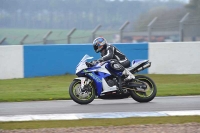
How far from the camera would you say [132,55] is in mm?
18984

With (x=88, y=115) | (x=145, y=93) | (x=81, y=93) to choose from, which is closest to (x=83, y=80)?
(x=81, y=93)

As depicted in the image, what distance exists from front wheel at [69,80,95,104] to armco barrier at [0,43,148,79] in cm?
694

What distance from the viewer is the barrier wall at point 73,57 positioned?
18062mm

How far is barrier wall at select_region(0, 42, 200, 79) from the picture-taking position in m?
18.1

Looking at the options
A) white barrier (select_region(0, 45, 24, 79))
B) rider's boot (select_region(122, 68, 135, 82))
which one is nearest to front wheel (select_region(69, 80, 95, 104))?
rider's boot (select_region(122, 68, 135, 82))

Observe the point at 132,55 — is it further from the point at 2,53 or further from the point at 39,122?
the point at 39,122

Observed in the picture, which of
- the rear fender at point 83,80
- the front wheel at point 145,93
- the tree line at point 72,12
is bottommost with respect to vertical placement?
the front wheel at point 145,93

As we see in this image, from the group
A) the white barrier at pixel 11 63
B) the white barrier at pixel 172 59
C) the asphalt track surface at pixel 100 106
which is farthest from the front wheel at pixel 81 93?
the white barrier at pixel 172 59

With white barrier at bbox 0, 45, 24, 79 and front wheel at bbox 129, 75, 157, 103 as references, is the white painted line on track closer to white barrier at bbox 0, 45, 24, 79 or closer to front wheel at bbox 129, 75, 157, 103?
front wheel at bbox 129, 75, 157, 103

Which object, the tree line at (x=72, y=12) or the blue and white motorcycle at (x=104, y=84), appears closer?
the blue and white motorcycle at (x=104, y=84)

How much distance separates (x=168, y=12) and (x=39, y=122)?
14.7 metres

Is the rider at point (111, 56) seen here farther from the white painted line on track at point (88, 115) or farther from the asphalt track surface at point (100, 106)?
the white painted line on track at point (88, 115)

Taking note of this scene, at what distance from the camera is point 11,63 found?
58.9 feet

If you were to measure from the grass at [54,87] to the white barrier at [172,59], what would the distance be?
1.59ft
